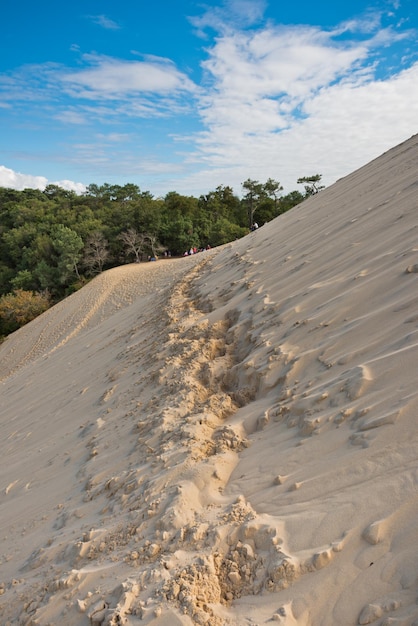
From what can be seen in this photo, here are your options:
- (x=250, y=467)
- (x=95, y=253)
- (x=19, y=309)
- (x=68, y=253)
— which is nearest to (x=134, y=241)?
(x=95, y=253)

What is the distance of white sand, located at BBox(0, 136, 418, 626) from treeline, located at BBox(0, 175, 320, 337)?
1695 centimetres

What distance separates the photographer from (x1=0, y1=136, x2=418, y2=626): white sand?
160cm

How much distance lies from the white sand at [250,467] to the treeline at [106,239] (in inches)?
667

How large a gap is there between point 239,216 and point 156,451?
91.2 ft

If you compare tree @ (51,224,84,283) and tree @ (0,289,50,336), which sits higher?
tree @ (51,224,84,283)

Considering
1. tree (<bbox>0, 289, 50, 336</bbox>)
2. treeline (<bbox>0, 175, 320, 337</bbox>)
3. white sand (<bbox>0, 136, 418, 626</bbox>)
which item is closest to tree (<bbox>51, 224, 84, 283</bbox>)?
treeline (<bbox>0, 175, 320, 337</bbox>)

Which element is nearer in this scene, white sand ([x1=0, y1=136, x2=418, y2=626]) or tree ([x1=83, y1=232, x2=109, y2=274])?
white sand ([x1=0, y1=136, x2=418, y2=626])

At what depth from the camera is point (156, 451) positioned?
283 cm

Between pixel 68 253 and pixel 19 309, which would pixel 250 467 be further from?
pixel 68 253

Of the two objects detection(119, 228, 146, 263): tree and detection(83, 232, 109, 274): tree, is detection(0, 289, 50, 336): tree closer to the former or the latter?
detection(83, 232, 109, 274): tree

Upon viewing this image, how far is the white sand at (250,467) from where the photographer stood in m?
1.60

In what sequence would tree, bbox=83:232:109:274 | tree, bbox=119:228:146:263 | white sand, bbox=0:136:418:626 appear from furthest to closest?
tree, bbox=83:232:109:274
tree, bbox=119:228:146:263
white sand, bbox=0:136:418:626

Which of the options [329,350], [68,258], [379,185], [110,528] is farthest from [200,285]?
[68,258]

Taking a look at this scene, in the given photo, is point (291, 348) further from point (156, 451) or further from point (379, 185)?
point (379, 185)
